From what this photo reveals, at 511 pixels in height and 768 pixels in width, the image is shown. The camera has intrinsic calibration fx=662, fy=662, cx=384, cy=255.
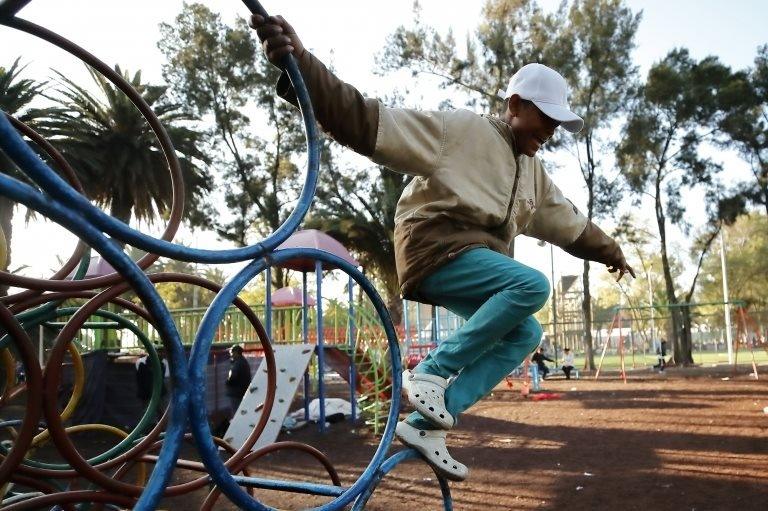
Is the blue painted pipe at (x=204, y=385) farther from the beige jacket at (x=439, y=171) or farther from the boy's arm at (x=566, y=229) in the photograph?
the boy's arm at (x=566, y=229)

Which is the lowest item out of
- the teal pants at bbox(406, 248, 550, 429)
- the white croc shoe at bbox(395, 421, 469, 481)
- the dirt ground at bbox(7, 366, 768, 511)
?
the dirt ground at bbox(7, 366, 768, 511)

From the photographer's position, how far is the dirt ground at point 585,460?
14.8 feet

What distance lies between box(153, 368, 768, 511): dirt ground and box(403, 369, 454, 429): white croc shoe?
2.82m

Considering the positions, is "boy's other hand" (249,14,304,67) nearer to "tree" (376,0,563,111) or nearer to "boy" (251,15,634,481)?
"boy" (251,15,634,481)

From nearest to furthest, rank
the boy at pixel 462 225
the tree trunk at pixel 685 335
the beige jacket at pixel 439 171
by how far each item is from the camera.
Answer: the beige jacket at pixel 439 171 < the boy at pixel 462 225 < the tree trunk at pixel 685 335

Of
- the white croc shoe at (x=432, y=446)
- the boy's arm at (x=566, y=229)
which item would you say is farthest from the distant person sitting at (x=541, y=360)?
the white croc shoe at (x=432, y=446)

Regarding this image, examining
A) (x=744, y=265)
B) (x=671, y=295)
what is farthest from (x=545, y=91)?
(x=744, y=265)

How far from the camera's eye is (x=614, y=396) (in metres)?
11.8

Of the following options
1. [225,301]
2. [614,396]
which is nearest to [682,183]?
[614,396]

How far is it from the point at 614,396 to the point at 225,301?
11708 mm

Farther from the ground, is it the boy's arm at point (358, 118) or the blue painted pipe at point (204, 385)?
the boy's arm at point (358, 118)

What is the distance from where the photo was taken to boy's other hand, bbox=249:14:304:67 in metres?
1.43

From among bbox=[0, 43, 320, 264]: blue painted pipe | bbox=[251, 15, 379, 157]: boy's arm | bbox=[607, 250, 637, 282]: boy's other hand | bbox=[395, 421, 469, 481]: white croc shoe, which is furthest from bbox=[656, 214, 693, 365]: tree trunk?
bbox=[0, 43, 320, 264]: blue painted pipe

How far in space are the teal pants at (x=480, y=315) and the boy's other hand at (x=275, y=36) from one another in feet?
2.66
